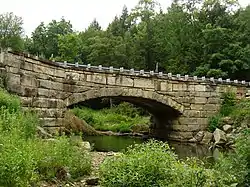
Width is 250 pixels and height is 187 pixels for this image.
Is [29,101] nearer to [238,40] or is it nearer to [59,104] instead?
[59,104]

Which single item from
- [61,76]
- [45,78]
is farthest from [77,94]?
[45,78]

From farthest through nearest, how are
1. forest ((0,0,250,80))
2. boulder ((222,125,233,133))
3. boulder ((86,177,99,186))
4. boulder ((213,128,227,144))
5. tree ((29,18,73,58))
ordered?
tree ((29,18,73,58)) → forest ((0,0,250,80)) → boulder ((222,125,233,133)) → boulder ((213,128,227,144)) → boulder ((86,177,99,186))

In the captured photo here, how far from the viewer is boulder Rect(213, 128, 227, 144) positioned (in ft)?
71.8

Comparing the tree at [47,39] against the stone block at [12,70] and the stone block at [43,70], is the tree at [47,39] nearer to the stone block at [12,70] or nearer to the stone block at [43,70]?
the stone block at [43,70]

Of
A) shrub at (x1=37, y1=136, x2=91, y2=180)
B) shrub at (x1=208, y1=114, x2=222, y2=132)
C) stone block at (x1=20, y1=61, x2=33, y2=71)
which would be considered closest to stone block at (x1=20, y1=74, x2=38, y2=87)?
stone block at (x1=20, y1=61, x2=33, y2=71)

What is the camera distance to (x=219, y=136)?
22344 mm

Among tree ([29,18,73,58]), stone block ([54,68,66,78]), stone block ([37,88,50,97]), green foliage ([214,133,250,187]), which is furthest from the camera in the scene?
tree ([29,18,73,58])

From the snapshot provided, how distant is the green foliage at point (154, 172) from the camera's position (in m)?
6.40

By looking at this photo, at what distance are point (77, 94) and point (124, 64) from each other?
91.2ft

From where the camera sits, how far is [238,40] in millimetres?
37750

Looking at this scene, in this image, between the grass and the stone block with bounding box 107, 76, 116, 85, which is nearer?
the stone block with bounding box 107, 76, 116, 85

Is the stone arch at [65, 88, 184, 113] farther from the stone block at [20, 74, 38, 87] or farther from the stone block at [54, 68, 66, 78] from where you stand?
the stone block at [20, 74, 38, 87]

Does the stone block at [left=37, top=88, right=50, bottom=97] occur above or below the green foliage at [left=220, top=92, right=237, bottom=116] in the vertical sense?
above

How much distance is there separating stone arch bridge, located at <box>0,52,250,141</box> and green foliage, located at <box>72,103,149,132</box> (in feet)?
12.6
